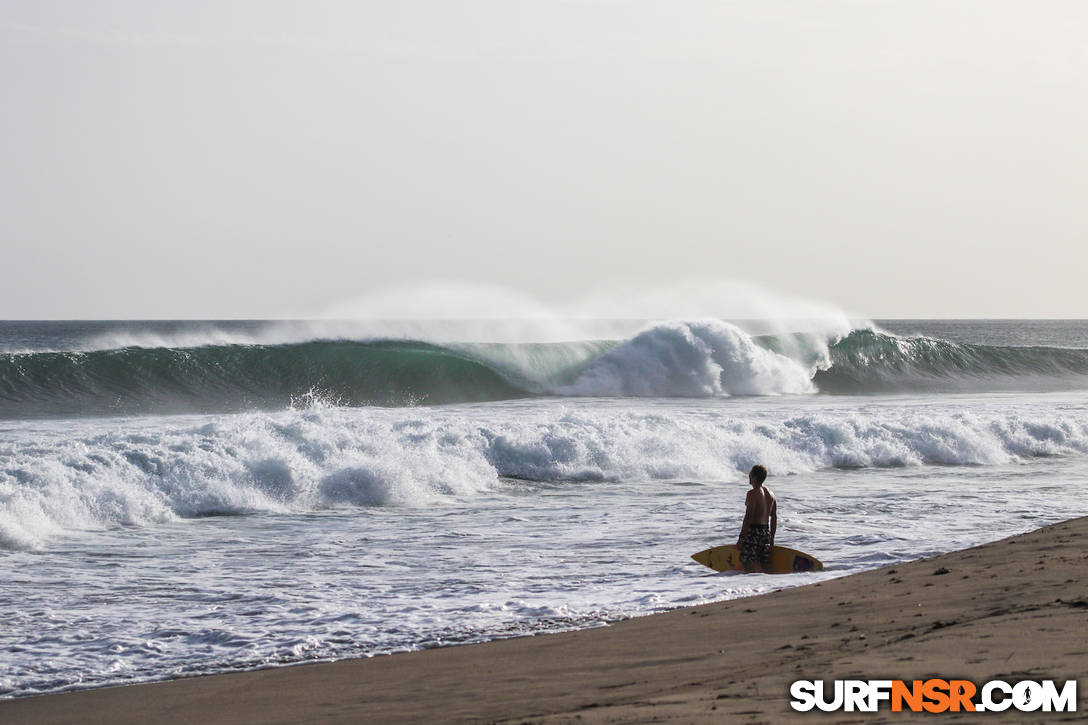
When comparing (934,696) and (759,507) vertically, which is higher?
(759,507)

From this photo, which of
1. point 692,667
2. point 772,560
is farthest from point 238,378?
point 692,667

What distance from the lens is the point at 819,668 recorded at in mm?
Result: 4770

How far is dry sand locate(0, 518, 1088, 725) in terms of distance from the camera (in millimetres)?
4371

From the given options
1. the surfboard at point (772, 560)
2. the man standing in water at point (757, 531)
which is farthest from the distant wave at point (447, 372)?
the man standing in water at point (757, 531)

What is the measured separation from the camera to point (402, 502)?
40.9 feet

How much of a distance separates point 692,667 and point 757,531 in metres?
3.30

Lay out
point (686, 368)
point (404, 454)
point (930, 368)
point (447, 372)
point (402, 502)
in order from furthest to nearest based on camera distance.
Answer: point (930, 368) < point (686, 368) < point (447, 372) < point (404, 454) < point (402, 502)

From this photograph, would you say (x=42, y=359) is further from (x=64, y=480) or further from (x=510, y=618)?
(x=510, y=618)

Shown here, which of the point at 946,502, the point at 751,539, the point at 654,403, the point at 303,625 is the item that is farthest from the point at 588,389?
the point at 303,625

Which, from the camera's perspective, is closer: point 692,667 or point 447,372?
point 692,667

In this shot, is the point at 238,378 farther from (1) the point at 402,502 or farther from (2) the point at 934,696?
(2) the point at 934,696

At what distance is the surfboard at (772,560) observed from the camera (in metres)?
8.23

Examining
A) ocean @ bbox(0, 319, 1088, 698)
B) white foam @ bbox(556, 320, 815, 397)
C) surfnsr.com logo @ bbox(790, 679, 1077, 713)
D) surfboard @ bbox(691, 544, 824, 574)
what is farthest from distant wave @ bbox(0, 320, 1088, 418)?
surfnsr.com logo @ bbox(790, 679, 1077, 713)

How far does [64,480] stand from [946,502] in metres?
9.68
